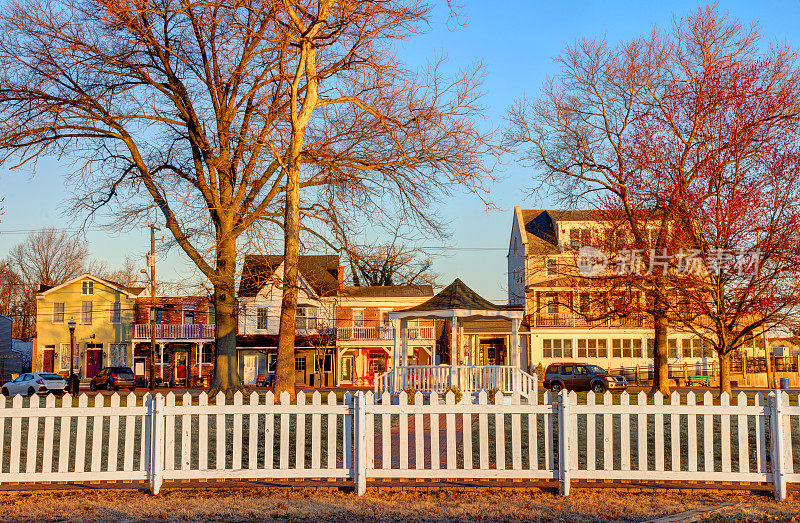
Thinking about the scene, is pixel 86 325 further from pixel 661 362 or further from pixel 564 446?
pixel 564 446

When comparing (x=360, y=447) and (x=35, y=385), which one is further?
(x=35, y=385)

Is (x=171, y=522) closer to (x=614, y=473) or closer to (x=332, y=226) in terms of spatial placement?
(x=614, y=473)

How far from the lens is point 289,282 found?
16359 millimetres

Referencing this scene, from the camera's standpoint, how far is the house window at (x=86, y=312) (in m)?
53.0

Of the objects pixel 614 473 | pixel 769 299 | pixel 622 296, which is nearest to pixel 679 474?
pixel 614 473

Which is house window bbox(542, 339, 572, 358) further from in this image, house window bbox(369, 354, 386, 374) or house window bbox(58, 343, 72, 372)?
house window bbox(58, 343, 72, 372)

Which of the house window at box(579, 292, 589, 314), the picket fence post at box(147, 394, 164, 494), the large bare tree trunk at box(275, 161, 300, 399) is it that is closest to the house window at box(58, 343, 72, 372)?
the large bare tree trunk at box(275, 161, 300, 399)

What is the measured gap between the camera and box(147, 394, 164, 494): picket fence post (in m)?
8.25

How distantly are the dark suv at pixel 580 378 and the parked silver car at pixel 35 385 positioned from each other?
83.5ft

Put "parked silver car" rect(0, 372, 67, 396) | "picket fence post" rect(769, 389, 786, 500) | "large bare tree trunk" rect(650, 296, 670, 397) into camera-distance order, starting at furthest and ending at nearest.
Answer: "parked silver car" rect(0, 372, 67, 396), "large bare tree trunk" rect(650, 296, 670, 397), "picket fence post" rect(769, 389, 786, 500)

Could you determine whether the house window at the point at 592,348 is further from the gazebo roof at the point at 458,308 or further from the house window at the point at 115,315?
the house window at the point at 115,315

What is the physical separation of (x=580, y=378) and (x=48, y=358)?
36625mm

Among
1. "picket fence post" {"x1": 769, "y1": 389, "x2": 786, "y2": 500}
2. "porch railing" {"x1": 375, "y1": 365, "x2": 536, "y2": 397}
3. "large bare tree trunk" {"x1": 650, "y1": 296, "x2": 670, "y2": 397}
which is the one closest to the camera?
"picket fence post" {"x1": 769, "y1": 389, "x2": 786, "y2": 500}

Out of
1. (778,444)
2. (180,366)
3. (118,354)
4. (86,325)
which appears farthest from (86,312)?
(778,444)
